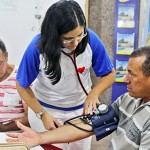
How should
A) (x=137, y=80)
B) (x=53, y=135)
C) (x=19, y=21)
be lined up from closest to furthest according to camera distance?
(x=137, y=80)
(x=53, y=135)
(x=19, y=21)

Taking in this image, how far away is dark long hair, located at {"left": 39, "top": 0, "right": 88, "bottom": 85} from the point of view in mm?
1338

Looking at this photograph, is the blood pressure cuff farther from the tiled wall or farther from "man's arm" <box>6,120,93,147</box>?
the tiled wall

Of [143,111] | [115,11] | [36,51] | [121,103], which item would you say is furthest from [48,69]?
[115,11]

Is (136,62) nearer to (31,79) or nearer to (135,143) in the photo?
(135,143)

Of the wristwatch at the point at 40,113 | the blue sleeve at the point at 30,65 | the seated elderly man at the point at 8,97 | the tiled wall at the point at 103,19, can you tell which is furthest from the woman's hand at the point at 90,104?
the tiled wall at the point at 103,19

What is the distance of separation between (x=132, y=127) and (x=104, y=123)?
0.23 m

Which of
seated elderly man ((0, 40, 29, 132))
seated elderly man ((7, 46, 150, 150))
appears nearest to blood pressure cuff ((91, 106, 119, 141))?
seated elderly man ((7, 46, 150, 150))

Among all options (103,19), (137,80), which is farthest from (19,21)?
(137,80)

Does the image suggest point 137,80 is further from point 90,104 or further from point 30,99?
point 30,99

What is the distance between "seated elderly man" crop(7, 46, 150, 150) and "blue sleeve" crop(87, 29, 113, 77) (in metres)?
0.30

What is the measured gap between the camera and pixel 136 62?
124cm

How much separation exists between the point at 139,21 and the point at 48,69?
1.75 m

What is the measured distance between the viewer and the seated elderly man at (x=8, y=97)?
2000 millimetres

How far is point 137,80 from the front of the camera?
1.25 metres
